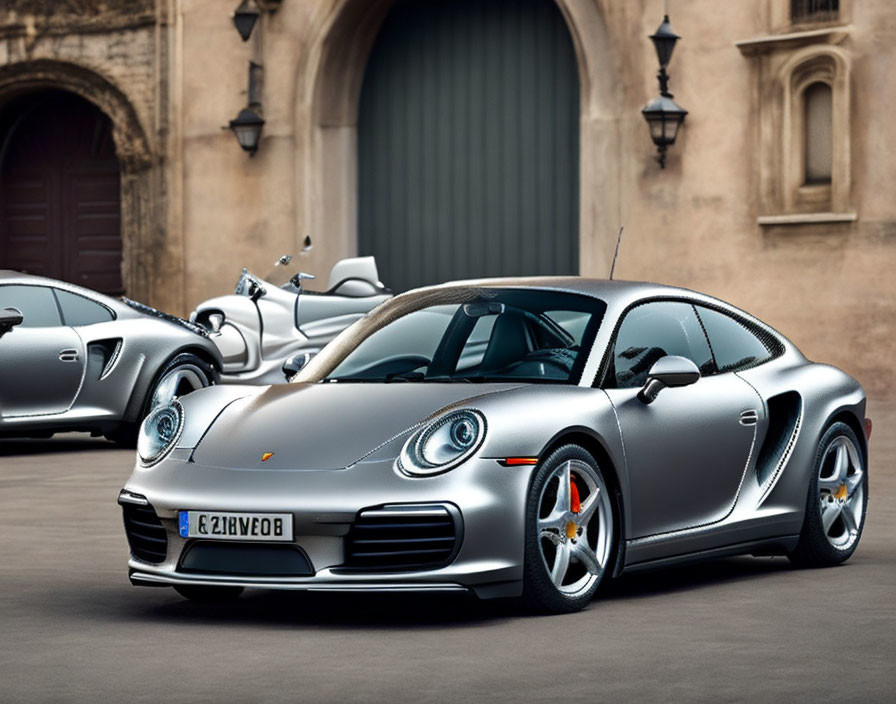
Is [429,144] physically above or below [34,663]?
above

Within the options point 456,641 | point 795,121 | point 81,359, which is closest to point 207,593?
point 456,641

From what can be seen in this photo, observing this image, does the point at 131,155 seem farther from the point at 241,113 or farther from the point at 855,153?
the point at 855,153

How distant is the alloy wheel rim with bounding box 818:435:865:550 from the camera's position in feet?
29.8

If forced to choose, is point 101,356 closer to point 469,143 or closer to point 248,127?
point 469,143

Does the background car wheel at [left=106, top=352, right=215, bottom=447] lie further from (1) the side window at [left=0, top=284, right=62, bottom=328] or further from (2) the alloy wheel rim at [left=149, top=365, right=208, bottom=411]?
(1) the side window at [left=0, top=284, right=62, bottom=328]

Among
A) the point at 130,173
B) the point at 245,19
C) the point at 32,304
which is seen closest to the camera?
the point at 32,304

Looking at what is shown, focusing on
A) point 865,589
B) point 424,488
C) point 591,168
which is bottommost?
point 865,589

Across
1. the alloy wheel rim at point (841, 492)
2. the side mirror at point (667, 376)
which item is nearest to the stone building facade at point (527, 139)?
the alloy wheel rim at point (841, 492)

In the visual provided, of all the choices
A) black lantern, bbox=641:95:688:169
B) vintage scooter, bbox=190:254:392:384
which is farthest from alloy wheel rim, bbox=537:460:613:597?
black lantern, bbox=641:95:688:169

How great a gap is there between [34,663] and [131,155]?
860 inches

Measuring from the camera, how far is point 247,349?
1808 cm

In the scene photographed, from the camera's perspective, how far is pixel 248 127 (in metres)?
26.7

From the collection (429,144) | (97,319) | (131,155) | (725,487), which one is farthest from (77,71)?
(725,487)

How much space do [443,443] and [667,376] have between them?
1053 mm
